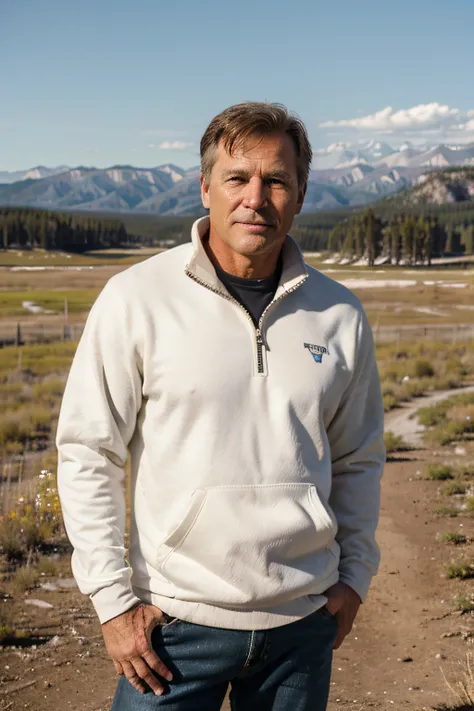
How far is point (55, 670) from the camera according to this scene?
4.50 m

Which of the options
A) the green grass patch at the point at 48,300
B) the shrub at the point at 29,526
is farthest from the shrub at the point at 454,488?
the green grass patch at the point at 48,300

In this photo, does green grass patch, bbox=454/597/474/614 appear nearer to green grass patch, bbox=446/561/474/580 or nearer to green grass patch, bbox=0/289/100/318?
green grass patch, bbox=446/561/474/580

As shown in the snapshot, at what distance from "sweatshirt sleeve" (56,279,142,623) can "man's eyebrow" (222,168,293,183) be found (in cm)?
40

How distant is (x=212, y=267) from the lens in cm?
184

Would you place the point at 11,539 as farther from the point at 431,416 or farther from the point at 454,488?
the point at 431,416

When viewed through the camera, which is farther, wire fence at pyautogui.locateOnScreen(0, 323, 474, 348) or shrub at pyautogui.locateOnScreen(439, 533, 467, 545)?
wire fence at pyautogui.locateOnScreen(0, 323, 474, 348)

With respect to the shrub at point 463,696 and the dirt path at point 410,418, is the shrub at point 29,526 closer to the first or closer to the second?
the shrub at point 463,696

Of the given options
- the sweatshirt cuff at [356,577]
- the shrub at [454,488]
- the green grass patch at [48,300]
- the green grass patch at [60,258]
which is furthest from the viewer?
the green grass patch at [60,258]

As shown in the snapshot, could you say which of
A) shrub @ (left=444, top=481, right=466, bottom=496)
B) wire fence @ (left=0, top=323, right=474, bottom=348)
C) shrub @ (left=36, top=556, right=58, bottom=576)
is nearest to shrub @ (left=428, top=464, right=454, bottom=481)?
shrub @ (left=444, top=481, right=466, bottom=496)

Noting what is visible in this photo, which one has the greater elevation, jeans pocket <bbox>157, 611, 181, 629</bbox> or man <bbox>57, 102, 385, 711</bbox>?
man <bbox>57, 102, 385, 711</bbox>

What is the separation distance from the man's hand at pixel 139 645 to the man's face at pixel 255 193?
87 cm

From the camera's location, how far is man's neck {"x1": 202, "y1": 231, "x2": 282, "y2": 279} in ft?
6.17

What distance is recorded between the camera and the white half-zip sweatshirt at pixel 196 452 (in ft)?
5.60

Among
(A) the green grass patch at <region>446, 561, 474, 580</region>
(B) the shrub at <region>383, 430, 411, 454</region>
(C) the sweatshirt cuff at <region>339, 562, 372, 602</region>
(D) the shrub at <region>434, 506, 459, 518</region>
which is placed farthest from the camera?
(B) the shrub at <region>383, 430, 411, 454</region>
